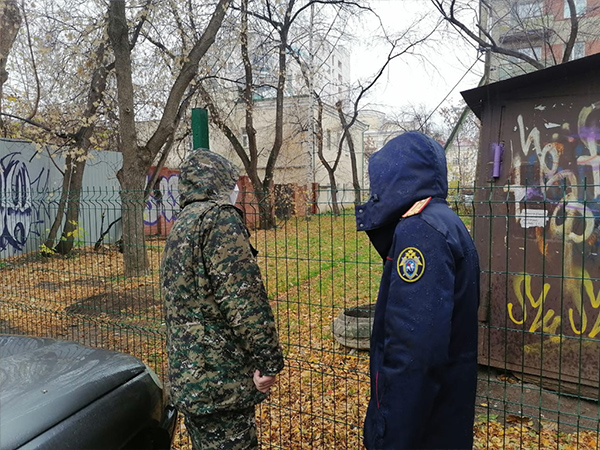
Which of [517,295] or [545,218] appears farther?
[517,295]

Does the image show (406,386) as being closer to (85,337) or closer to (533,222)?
(533,222)

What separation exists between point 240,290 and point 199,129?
53.8 inches

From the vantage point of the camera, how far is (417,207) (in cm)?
160

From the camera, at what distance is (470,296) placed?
1614mm

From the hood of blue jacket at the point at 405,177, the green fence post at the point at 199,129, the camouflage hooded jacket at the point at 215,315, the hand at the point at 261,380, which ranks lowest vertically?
the hand at the point at 261,380

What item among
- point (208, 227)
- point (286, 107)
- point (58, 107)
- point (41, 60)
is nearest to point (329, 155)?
point (286, 107)

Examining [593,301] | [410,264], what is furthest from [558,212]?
[410,264]

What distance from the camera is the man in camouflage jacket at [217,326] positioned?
2.06 m

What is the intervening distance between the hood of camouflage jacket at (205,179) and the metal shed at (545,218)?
6.53 feet

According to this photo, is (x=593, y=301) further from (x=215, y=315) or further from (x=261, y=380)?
(x=215, y=315)

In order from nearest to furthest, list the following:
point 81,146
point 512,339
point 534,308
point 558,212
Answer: point 558,212 < point 534,308 < point 512,339 < point 81,146

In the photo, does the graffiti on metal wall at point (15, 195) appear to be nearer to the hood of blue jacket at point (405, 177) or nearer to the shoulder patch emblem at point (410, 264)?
the hood of blue jacket at point (405, 177)

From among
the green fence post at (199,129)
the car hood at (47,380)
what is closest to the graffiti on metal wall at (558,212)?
the green fence post at (199,129)

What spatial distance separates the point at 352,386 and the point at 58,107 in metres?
11.9
